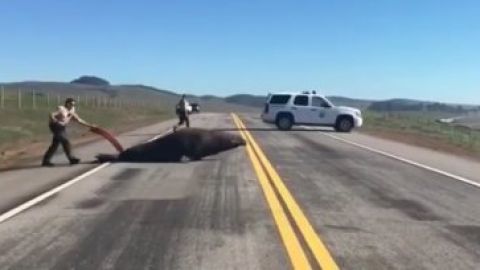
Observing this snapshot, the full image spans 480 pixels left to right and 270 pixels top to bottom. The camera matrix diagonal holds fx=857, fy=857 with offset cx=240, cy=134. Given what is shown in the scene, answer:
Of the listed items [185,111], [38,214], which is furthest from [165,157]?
[185,111]

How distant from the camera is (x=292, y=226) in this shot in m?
10.7

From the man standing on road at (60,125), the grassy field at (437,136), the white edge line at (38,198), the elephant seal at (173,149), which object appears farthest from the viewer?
the grassy field at (437,136)

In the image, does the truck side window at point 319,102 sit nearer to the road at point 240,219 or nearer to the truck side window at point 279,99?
the truck side window at point 279,99

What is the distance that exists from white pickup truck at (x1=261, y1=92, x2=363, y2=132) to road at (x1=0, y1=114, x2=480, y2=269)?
23632mm

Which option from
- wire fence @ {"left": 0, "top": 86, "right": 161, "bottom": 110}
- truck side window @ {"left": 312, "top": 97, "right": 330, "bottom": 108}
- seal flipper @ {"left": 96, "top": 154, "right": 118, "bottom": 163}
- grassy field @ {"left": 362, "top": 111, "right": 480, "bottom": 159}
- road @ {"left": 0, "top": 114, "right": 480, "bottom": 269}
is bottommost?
grassy field @ {"left": 362, "top": 111, "right": 480, "bottom": 159}

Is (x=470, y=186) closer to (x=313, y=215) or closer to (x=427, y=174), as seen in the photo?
(x=427, y=174)

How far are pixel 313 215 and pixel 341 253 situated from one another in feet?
9.19

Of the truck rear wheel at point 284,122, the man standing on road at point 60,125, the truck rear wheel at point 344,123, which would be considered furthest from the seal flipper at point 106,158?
the truck rear wheel at point 344,123

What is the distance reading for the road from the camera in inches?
342

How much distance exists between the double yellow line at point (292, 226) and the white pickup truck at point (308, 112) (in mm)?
25002

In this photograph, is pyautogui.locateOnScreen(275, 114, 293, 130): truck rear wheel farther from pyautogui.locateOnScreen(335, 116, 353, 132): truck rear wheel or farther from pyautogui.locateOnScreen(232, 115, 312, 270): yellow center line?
pyautogui.locateOnScreen(232, 115, 312, 270): yellow center line

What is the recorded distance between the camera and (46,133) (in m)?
41.7

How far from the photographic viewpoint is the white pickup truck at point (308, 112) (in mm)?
43281

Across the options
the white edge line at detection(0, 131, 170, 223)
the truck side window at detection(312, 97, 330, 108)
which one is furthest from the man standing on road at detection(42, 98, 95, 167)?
the truck side window at detection(312, 97, 330, 108)
